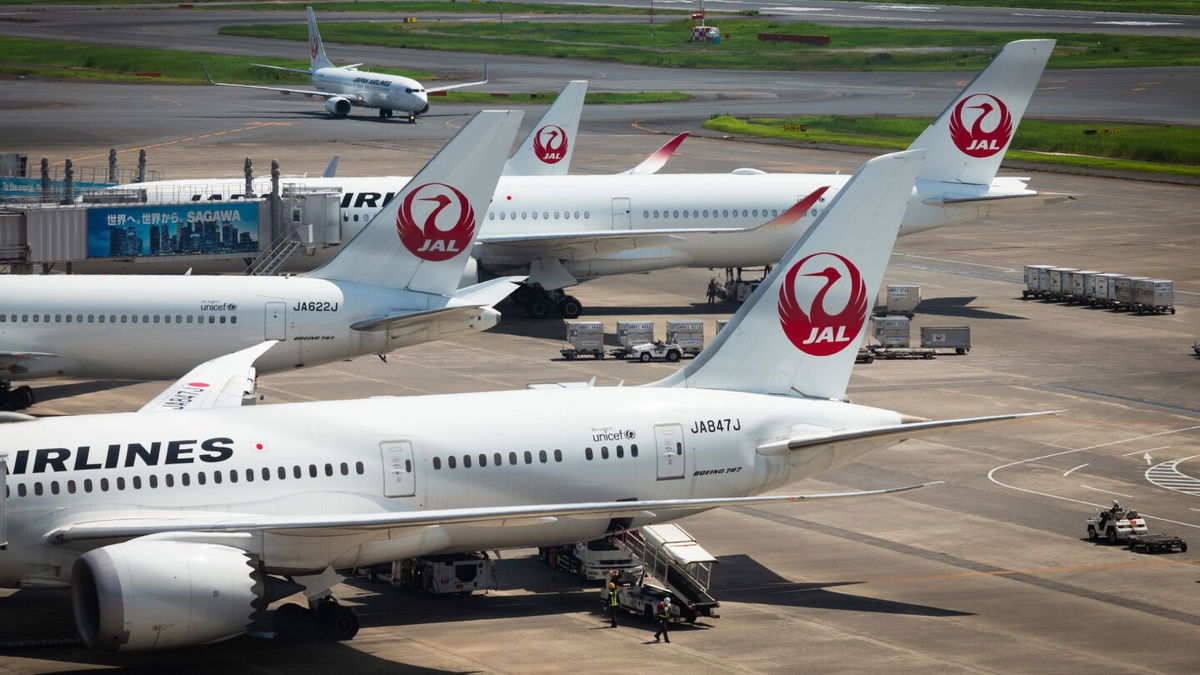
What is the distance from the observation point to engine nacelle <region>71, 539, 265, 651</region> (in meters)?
28.0

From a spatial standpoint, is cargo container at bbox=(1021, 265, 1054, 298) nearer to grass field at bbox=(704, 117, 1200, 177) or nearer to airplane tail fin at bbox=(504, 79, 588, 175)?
airplane tail fin at bbox=(504, 79, 588, 175)

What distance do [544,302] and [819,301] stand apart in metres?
33.4

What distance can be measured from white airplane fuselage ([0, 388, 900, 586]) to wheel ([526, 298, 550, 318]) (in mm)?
33393

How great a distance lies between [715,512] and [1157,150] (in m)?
84.2

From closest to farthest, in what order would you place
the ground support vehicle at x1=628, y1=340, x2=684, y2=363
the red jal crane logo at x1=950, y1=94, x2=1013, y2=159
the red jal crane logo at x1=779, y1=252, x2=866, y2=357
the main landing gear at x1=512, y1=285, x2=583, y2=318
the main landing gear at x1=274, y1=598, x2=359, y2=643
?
the main landing gear at x1=274, y1=598, x2=359, y2=643 < the red jal crane logo at x1=779, y1=252, x2=866, y2=357 < the ground support vehicle at x1=628, y1=340, x2=684, y2=363 < the main landing gear at x1=512, y1=285, x2=583, y2=318 < the red jal crane logo at x1=950, y1=94, x2=1013, y2=159

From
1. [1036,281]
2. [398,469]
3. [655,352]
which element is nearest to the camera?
[398,469]

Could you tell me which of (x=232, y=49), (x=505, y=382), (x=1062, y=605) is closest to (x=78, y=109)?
(x=232, y=49)

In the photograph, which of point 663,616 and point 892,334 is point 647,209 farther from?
point 663,616

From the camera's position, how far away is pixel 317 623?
105ft

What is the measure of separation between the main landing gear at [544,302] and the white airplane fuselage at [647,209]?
1.05m

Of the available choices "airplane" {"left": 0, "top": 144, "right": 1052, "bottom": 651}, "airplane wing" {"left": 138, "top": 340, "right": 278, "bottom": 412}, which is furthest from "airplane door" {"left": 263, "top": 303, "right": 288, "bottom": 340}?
"airplane" {"left": 0, "top": 144, "right": 1052, "bottom": 651}

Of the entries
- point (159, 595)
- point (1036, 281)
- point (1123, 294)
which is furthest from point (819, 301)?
point (1036, 281)

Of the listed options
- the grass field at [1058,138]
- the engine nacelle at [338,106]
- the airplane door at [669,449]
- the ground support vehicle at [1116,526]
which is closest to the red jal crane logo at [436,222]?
the airplane door at [669,449]

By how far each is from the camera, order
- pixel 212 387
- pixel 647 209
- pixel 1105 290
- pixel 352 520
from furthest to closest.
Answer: pixel 1105 290 → pixel 647 209 → pixel 212 387 → pixel 352 520
